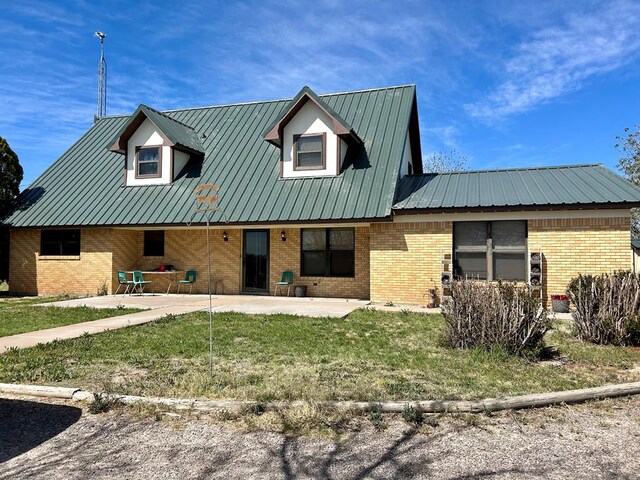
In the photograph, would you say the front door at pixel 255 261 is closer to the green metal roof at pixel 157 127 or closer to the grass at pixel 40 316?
the green metal roof at pixel 157 127

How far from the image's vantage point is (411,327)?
33.1 ft

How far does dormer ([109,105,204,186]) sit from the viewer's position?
18.0 metres

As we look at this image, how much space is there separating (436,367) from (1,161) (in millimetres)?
18886

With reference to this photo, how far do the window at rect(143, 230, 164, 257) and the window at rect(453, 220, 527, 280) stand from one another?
1113 cm

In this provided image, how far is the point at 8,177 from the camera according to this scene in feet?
60.5

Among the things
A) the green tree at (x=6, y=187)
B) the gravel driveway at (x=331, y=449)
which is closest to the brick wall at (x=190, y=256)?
the green tree at (x=6, y=187)

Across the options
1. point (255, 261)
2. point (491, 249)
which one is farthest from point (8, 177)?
point (491, 249)

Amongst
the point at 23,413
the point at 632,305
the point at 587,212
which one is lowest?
the point at 23,413

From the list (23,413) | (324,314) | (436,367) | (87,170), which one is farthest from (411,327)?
(87,170)

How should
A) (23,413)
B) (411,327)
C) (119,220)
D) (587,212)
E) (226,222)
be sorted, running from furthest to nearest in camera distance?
1. (119,220)
2. (226,222)
3. (587,212)
4. (411,327)
5. (23,413)

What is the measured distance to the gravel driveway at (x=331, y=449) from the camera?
367 centimetres

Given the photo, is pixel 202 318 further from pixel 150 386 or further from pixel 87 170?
pixel 87 170

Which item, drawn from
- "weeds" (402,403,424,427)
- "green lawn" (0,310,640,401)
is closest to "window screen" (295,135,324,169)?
"green lawn" (0,310,640,401)

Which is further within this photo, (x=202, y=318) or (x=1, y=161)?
(x=1, y=161)
